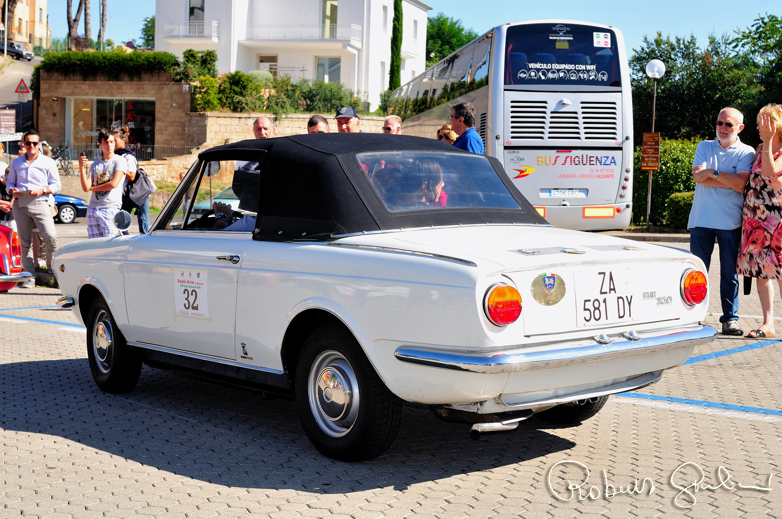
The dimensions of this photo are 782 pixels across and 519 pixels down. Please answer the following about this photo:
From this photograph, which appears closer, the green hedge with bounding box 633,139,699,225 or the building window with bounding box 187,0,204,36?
the green hedge with bounding box 633,139,699,225

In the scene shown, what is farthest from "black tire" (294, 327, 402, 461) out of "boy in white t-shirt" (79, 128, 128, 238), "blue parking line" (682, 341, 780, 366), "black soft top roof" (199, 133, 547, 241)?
"boy in white t-shirt" (79, 128, 128, 238)

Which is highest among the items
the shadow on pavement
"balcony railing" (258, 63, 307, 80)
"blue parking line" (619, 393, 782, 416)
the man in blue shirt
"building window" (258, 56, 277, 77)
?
"building window" (258, 56, 277, 77)

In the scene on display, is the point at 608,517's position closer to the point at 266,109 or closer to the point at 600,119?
the point at 600,119

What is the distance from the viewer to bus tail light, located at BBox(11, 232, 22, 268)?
39.2 feet

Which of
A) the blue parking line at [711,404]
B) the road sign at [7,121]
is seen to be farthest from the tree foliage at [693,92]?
the blue parking line at [711,404]

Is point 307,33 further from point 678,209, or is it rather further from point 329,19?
point 678,209

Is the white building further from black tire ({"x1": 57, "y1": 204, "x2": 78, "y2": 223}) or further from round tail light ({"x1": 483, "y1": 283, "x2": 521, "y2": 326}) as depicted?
round tail light ({"x1": 483, "y1": 283, "x2": 521, "y2": 326})

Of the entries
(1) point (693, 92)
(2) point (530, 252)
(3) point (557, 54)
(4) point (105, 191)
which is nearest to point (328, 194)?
(2) point (530, 252)

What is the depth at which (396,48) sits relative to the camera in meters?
56.6

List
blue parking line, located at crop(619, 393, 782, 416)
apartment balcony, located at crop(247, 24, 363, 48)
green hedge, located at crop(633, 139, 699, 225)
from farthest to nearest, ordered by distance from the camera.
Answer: apartment balcony, located at crop(247, 24, 363, 48)
green hedge, located at crop(633, 139, 699, 225)
blue parking line, located at crop(619, 393, 782, 416)

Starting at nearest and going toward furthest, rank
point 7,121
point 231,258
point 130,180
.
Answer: point 231,258 → point 130,180 → point 7,121

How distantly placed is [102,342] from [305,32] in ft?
160

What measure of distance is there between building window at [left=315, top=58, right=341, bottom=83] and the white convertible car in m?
49.2

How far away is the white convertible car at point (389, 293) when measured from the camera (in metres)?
4.02
